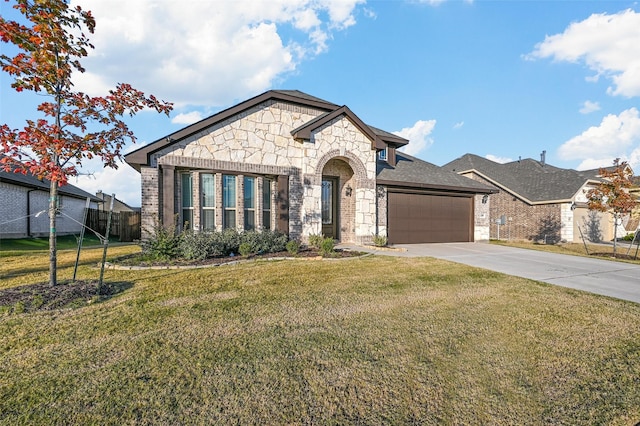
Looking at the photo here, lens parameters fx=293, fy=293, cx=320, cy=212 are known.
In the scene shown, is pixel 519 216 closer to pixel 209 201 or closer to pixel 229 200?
pixel 229 200

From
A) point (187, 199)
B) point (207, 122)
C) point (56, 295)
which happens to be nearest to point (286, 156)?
point (207, 122)

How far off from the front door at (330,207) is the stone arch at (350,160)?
1.11m

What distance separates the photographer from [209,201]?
9.68 metres

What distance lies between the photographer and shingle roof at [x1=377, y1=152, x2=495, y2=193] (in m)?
12.8

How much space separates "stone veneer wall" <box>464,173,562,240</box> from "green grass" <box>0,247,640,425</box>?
53.2ft

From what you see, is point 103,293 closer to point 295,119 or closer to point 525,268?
point 295,119

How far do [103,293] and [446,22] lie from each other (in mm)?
13498

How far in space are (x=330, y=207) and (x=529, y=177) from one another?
17755 mm

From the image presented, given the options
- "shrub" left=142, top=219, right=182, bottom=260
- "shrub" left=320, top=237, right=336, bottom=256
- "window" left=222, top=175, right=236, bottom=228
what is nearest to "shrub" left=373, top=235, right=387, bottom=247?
"shrub" left=320, top=237, right=336, bottom=256

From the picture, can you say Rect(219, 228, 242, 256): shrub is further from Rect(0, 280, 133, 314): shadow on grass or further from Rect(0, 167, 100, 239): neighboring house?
Rect(0, 167, 100, 239): neighboring house

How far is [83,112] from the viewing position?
17.1ft

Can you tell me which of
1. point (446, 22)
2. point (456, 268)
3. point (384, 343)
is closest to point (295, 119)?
point (446, 22)

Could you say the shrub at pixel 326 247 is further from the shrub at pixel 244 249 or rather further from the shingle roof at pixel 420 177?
the shingle roof at pixel 420 177

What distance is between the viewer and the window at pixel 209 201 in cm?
960
